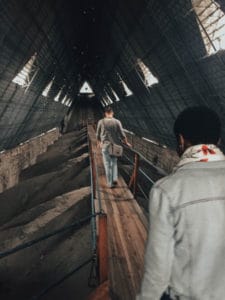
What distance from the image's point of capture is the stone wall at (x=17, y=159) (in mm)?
15098

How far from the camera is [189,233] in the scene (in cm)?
161

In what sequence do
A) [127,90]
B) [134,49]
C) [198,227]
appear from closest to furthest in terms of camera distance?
[198,227], [134,49], [127,90]

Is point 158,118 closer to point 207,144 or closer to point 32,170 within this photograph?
point 32,170

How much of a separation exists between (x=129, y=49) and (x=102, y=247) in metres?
8.67

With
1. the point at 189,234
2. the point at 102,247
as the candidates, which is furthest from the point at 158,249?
the point at 102,247

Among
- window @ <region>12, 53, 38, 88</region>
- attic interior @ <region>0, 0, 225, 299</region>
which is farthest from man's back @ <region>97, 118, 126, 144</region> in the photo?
window @ <region>12, 53, 38, 88</region>

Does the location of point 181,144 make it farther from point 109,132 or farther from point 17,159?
point 17,159

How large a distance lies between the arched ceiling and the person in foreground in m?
4.71

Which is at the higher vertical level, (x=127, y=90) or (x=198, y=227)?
(x=127, y=90)

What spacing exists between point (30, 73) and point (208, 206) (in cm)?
1098

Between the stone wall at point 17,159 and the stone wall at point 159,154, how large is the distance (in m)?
7.33

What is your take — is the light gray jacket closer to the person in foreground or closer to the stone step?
the person in foreground

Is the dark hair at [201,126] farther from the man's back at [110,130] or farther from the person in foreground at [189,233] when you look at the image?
the man's back at [110,130]

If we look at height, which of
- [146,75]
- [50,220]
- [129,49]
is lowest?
[50,220]
